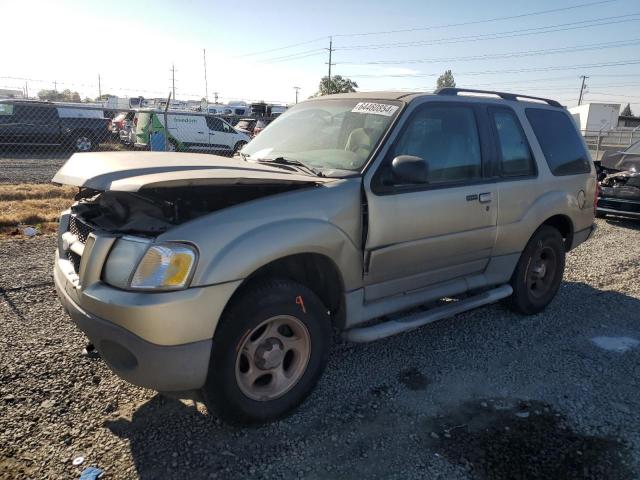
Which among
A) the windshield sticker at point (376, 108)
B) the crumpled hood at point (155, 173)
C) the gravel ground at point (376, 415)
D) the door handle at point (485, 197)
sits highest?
the windshield sticker at point (376, 108)

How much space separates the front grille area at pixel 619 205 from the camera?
878cm

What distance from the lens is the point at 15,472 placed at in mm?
2467

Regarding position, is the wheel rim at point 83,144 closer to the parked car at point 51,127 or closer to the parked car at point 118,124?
the parked car at point 51,127

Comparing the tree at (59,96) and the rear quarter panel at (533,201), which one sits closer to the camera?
the rear quarter panel at (533,201)

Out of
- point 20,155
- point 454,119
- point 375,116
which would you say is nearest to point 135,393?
point 375,116

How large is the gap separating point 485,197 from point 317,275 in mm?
1636

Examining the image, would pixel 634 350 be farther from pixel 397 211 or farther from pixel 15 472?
pixel 15 472

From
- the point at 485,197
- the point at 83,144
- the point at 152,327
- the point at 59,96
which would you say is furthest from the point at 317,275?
the point at 59,96

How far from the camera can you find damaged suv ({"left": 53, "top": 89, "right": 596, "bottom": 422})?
2488mm

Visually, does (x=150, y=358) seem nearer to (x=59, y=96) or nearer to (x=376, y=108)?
(x=376, y=108)

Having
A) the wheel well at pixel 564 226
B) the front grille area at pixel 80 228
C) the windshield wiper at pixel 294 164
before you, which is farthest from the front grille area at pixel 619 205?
the front grille area at pixel 80 228

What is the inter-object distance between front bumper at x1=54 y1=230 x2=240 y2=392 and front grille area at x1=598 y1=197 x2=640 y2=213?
8650mm

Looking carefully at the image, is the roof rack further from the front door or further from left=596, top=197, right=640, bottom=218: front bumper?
left=596, top=197, right=640, bottom=218: front bumper

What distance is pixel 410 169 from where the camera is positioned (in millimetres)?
3145
